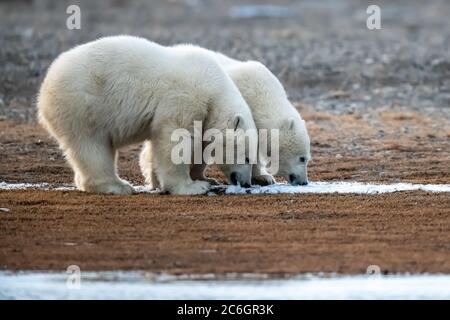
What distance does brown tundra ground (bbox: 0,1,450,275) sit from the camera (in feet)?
28.9

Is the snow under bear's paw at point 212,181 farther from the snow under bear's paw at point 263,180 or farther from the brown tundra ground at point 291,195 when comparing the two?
the brown tundra ground at point 291,195

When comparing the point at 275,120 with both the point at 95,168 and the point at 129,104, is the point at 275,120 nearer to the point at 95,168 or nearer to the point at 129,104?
the point at 129,104

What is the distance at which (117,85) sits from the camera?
37.3 feet

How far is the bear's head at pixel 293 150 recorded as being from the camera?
39.1ft

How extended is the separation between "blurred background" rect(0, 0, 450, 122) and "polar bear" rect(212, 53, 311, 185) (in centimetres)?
625

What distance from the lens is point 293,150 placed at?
471 inches

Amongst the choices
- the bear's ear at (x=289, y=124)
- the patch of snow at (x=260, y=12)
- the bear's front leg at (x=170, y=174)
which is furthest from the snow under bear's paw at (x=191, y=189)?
the patch of snow at (x=260, y=12)

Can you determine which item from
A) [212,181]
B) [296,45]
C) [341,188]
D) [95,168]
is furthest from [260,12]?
[95,168]

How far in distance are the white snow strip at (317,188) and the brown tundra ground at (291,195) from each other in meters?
0.29

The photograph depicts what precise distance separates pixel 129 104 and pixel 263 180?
1853 mm

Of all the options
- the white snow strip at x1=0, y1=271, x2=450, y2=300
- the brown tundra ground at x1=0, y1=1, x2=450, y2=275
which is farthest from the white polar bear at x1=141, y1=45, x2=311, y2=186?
the white snow strip at x1=0, y1=271, x2=450, y2=300

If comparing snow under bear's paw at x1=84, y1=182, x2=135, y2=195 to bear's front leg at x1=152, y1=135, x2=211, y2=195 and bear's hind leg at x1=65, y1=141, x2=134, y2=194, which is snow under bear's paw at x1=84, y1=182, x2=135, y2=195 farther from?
bear's front leg at x1=152, y1=135, x2=211, y2=195
